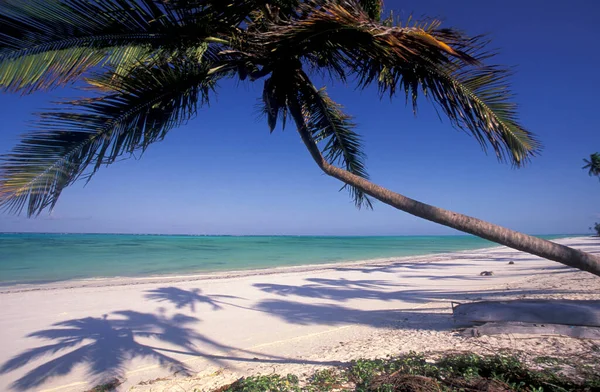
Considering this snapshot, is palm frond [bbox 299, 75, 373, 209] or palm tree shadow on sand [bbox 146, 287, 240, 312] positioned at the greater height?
palm frond [bbox 299, 75, 373, 209]

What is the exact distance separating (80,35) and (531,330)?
6217 mm

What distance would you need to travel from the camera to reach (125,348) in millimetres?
5340

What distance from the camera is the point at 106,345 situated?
216 inches

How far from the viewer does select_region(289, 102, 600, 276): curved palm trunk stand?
1.85 metres

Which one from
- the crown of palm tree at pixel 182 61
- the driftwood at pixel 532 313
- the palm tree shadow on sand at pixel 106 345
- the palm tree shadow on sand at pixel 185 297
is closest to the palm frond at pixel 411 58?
the crown of palm tree at pixel 182 61

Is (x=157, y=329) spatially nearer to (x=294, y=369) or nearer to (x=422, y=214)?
(x=294, y=369)

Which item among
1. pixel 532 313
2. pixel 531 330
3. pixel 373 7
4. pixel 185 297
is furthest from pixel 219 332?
pixel 373 7

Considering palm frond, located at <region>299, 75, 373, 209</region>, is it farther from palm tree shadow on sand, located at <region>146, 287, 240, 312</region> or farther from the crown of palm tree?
palm tree shadow on sand, located at <region>146, 287, 240, 312</region>

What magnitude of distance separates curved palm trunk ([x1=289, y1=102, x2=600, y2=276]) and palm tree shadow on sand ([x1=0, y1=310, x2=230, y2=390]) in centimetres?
381

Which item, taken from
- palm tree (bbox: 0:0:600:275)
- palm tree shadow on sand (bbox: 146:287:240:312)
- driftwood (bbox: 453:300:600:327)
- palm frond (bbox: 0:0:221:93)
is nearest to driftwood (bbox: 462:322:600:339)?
driftwood (bbox: 453:300:600:327)

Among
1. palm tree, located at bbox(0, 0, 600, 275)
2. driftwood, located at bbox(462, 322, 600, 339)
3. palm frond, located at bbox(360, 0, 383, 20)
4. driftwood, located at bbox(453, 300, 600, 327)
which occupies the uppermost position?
palm frond, located at bbox(360, 0, 383, 20)

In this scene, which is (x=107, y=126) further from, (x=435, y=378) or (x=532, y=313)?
(x=532, y=313)

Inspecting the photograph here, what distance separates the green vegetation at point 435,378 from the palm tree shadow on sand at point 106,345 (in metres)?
2.07

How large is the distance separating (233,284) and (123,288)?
365cm
